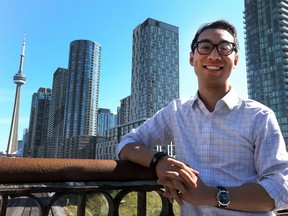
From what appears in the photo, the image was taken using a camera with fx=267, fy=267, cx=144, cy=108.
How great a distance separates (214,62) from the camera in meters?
1.54

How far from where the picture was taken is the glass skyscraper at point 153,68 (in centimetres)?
8025

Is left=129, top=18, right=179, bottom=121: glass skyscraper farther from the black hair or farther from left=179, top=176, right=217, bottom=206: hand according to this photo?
left=179, top=176, right=217, bottom=206: hand

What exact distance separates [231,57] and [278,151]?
0.61 meters

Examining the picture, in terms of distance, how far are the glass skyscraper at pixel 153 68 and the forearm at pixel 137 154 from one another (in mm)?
76121

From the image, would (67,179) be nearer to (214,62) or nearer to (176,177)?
(176,177)

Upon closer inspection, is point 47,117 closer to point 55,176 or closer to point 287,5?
point 287,5

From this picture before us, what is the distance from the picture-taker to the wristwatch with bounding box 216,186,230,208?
1.18 m

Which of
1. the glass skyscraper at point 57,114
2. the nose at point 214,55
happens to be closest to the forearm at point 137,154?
the nose at point 214,55

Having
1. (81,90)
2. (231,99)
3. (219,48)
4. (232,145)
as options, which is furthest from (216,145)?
(81,90)

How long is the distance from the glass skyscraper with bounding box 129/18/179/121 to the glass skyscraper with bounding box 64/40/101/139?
19919mm

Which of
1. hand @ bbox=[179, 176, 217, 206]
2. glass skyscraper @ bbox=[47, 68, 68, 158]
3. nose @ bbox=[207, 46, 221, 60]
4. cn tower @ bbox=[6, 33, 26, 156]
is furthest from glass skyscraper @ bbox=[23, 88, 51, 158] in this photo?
hand @ bbox=[179, 176, 217, 206]

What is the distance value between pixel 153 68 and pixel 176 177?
81.8 meters

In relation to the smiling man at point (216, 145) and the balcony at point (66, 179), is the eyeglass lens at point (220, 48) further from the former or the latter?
the balcony at point (66, 179)

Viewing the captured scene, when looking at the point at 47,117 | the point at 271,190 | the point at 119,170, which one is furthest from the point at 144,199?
the point at 47,117
